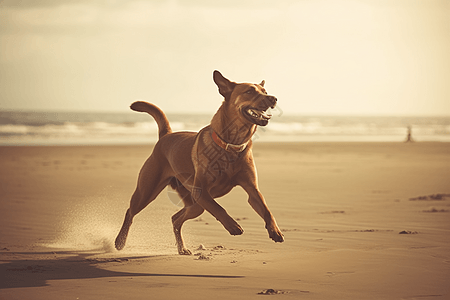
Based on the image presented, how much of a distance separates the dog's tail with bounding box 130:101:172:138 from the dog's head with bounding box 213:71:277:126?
53.6 inches

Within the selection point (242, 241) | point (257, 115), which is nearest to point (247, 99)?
point (257, 115)

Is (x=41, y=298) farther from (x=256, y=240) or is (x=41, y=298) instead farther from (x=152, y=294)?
(x=256, y=240)

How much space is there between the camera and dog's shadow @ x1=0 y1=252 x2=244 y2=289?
471 cm

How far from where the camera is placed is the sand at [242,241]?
449cm

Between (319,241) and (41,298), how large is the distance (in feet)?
11.3

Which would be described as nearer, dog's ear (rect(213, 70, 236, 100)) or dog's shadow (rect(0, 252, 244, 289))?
dog's shadow (rect(0, 252, 244, 289))

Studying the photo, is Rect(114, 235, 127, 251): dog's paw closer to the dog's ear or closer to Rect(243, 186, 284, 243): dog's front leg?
Rect(243, 186, 284, 243): dog's front leg

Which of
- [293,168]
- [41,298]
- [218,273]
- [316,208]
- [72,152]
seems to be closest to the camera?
[41,298]

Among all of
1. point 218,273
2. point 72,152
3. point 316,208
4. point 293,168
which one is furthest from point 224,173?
point 72,152

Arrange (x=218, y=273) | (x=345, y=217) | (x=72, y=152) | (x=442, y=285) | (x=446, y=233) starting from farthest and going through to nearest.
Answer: (x=72, y=152), (x=345, y=217), (x=446, y=233), (x=218, y=273), (x=442, y=285)

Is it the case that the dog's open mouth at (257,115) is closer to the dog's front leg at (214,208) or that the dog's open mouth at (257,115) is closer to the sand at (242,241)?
the dog's front leg at (214,208)

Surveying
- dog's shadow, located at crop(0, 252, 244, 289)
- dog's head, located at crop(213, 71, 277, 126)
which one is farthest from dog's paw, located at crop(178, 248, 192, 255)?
dog's head, located at crop(213, 71, 277, 126)

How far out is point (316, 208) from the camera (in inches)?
366

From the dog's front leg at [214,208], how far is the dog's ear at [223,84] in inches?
33.1
